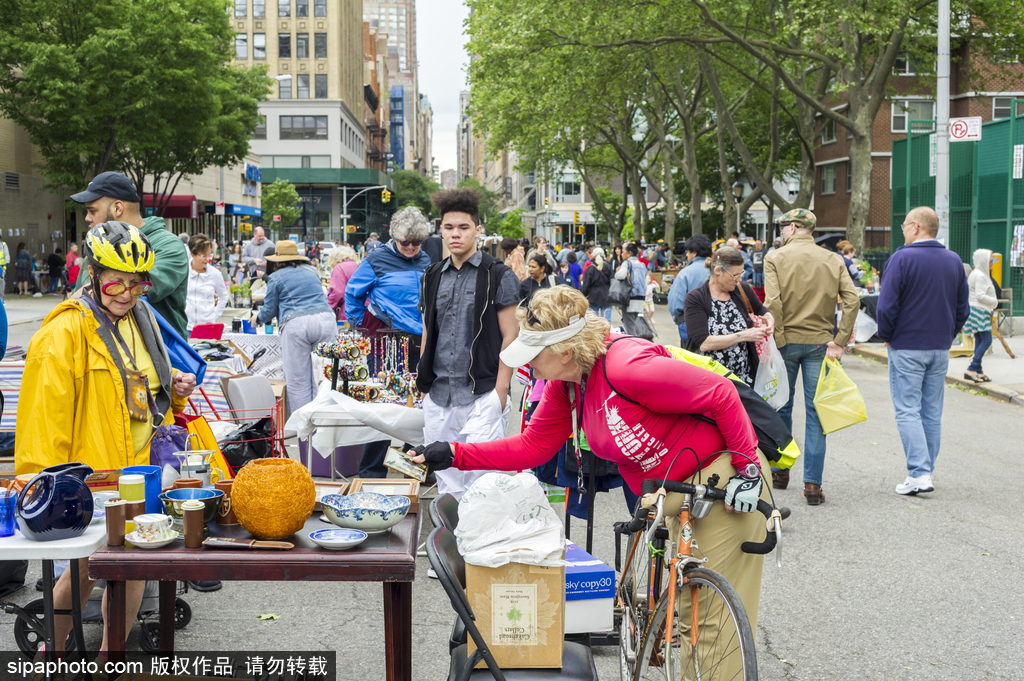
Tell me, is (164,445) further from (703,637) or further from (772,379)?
(772,379)

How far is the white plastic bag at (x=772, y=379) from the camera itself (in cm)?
679

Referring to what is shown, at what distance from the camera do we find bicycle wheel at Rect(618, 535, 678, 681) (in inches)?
141

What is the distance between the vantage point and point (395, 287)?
708 cm

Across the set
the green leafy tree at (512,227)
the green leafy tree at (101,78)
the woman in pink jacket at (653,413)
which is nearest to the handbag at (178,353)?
the woman in pink jacket at (653,413)

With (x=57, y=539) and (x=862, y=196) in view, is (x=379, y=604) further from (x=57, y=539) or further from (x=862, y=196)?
(x=862, y=196)

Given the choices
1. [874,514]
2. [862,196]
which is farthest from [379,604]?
[862,196]

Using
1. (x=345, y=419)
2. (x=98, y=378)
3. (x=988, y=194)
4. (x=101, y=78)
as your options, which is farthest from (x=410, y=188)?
(x=98, y=378)

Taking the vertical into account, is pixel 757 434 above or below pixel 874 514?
above

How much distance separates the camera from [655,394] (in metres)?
3.21

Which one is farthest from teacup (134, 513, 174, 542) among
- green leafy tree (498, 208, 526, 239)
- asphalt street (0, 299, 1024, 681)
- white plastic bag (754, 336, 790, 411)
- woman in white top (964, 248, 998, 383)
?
green leafy tree (498, 208, 526, 239)

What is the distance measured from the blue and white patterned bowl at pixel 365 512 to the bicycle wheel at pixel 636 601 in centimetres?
98

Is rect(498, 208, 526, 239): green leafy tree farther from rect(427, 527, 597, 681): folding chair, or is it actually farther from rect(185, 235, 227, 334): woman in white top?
rect(427, 527, 597, 681): folding chair

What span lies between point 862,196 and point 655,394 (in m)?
24.5

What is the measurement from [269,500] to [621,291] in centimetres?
1468
